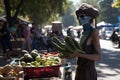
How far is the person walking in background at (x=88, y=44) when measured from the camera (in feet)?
15.4

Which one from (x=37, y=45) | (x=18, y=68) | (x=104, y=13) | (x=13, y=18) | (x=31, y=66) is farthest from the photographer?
(x=104, y=13)

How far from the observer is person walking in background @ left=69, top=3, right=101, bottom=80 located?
470cm

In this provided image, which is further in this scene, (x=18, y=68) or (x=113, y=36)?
(x=113, y=36)

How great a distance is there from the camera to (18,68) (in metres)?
8.31

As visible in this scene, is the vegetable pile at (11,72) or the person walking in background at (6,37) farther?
the person walking in background at (6,37)

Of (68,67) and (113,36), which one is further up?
(68,67)

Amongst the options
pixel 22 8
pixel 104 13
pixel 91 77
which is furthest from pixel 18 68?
pixel 104 13

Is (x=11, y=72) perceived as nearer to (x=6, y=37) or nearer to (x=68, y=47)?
(x=68, y=47)

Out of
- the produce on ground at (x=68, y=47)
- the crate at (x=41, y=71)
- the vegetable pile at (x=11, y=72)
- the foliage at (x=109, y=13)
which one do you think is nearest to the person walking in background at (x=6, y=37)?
the crate at (x=41, y=71)

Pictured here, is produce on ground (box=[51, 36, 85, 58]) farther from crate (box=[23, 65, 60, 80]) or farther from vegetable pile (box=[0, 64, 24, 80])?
crate (box=[23, 65, 60, 80])

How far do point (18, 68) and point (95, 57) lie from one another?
3876 millimetres

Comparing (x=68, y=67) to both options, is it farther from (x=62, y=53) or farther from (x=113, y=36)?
(x=113, y=36)

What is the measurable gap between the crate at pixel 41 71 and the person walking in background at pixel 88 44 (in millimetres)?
4372

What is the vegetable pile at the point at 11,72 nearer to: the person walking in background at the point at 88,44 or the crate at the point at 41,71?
the crate at the point at 41,71
